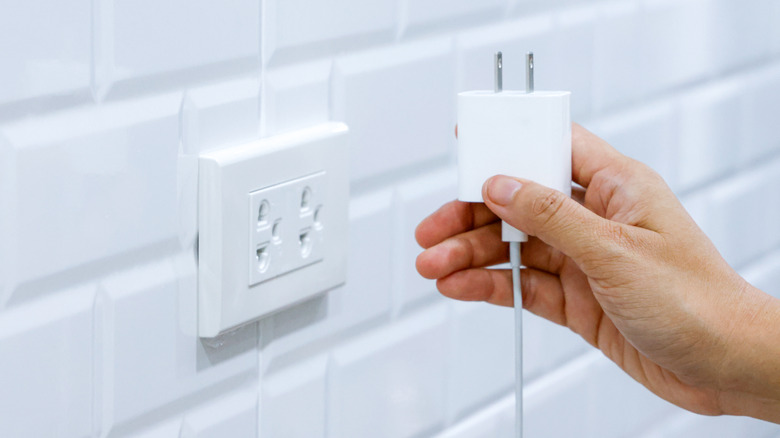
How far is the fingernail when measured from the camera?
518mm

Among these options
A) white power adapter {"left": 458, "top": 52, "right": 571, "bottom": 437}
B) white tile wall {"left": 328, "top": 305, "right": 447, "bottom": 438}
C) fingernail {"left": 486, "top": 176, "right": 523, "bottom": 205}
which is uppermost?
white power adapter {"left": 458, "top": 52, "right": 571, "bottom": 437}

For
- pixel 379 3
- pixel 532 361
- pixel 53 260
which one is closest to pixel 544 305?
Result: pixel 532 361

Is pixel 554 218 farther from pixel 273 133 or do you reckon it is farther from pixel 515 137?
pixel 273 133

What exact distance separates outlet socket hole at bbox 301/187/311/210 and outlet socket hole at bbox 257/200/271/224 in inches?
1.2

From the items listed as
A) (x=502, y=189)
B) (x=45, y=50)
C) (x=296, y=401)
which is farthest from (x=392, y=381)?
(x=45, y=50)

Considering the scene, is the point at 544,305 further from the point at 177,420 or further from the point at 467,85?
the point at 177,420

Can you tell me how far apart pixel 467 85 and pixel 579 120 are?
0.14 metres

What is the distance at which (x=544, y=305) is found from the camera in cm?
70

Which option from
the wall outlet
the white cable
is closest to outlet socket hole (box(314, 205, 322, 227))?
the wall outlet

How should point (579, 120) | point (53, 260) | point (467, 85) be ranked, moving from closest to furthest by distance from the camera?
1. point (53, 260)
2. point (467, 85)
3. point (579, 120)

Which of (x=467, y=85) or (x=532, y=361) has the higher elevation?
(x=467, y=85)

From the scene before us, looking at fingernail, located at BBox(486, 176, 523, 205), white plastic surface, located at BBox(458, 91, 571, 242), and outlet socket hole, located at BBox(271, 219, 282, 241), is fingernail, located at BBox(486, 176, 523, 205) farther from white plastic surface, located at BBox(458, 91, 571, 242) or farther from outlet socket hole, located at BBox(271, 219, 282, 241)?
outlet socket hole, located at BBox(271, 219, 282, 241)

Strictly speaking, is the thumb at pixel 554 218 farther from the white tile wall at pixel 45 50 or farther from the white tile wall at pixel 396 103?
the white tile wall at pixel 45 50

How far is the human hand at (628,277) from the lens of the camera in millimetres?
530
